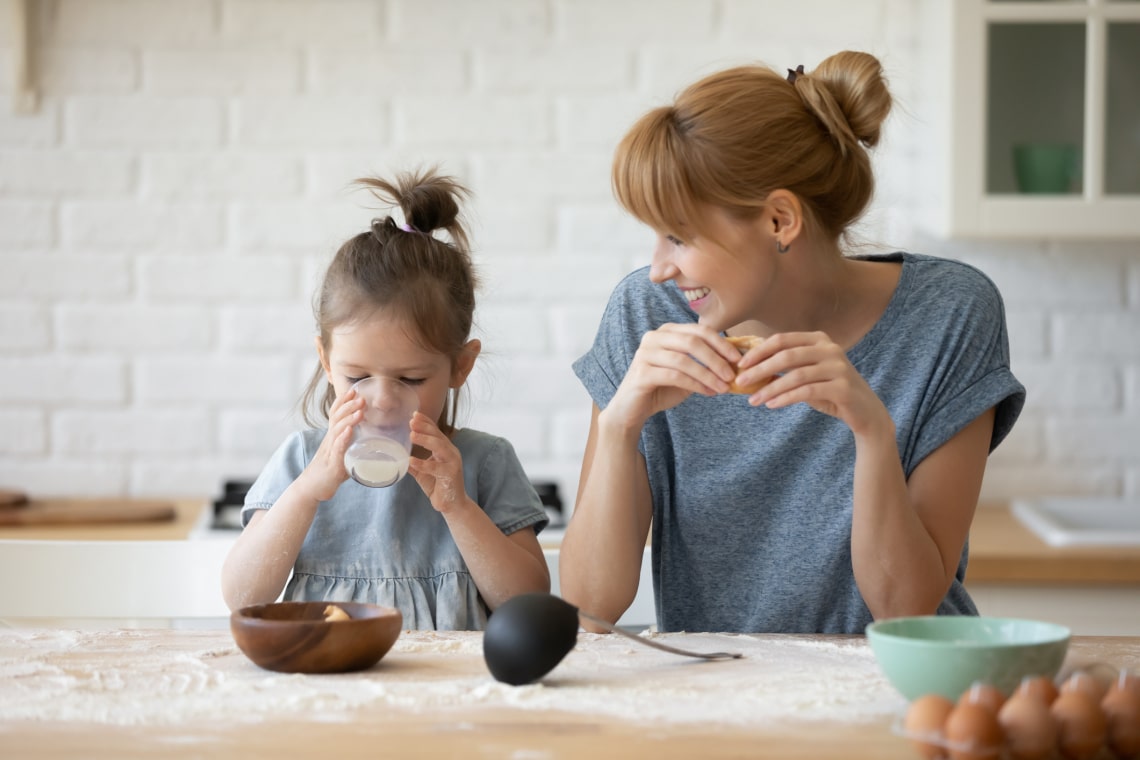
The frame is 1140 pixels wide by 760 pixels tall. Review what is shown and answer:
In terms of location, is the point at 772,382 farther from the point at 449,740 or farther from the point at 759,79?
the point at 449,740

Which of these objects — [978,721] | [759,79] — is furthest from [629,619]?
[978,721]

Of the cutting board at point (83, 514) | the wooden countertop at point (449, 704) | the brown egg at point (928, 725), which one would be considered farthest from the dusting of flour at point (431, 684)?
the cutting board at point (83, 514)

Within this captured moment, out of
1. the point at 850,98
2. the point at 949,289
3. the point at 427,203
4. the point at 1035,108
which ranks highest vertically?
the point at 1035,108

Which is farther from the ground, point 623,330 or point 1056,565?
point 623,330

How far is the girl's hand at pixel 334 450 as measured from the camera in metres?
1.36

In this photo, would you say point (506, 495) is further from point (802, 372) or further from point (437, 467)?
point (802, 372)

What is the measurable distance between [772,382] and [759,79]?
0.39m

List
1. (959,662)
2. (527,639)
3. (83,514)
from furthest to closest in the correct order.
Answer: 1. (83,514)
2. (527,639)
3. (959,662)

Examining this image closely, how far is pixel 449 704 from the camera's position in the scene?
0.96m

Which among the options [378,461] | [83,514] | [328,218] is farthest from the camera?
[328,218]

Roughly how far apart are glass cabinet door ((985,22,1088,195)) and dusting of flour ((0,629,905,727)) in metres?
1.38

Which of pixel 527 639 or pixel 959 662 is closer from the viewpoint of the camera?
pixel 959 662

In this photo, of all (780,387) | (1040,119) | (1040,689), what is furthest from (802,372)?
(1040,119)

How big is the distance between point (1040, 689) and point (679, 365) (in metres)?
0.54
